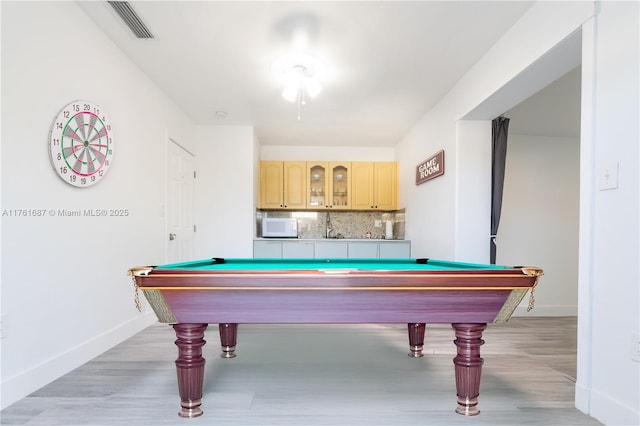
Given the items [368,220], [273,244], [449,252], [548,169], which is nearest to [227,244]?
[273,244]

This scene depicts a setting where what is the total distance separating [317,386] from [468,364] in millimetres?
931

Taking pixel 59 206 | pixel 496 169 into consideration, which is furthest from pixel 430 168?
pixel 59 206

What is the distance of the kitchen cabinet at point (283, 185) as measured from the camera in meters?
5.96

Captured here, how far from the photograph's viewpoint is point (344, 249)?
5457 millimetres

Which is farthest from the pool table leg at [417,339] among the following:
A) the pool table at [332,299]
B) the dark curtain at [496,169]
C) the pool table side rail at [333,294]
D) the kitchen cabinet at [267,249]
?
the kitchen cabinet at [267,249]

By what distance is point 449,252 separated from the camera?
3754mm

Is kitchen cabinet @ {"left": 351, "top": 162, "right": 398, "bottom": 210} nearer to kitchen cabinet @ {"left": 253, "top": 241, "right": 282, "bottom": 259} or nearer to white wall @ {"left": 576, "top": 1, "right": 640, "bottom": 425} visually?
kitchen cabinet @ {"left": 253, "top": 241, "right": 282, "bottom": 259}

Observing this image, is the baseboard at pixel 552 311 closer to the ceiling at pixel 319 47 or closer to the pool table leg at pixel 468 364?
the ceiling at pixel 319 47

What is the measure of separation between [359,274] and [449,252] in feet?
7.46

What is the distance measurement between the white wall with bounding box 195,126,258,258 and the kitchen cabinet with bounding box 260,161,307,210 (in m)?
0.69

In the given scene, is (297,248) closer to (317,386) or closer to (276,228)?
(276,228)

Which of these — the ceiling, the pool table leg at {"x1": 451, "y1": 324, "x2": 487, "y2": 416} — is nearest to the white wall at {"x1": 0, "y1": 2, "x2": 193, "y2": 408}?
the ceiling

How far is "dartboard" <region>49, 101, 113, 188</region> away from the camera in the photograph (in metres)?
2.37

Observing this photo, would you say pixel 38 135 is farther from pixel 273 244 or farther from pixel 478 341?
pixel 273 244
